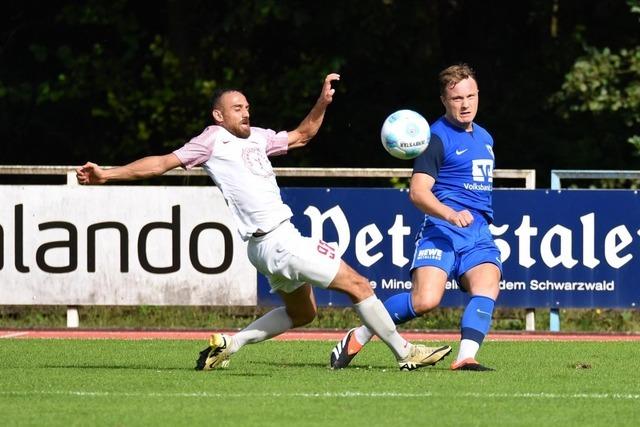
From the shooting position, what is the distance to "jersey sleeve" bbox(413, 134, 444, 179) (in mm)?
9703

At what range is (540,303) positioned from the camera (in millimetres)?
14352

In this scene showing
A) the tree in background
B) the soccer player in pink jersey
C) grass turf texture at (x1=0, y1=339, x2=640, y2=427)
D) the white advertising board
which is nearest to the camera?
grass turf texture at (x1=0, y1=339, x2=640, y2=427)

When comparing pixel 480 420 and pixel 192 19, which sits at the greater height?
pixel 192 19

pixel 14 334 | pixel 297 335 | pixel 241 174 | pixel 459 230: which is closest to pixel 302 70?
pixel 297 335

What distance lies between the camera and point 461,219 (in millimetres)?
9297

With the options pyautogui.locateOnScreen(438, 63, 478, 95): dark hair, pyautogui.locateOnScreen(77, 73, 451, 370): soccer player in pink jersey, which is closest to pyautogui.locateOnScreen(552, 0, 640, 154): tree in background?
pyautogui.locateOnScreen(438, 63, 478, 95): dark hair

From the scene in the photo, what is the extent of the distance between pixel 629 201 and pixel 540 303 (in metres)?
1.28

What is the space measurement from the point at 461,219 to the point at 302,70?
468 inches

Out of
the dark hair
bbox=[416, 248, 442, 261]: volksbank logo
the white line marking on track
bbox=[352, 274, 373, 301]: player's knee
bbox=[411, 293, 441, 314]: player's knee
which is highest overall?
the dark hair

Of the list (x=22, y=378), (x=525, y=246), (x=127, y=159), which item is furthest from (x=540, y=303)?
(x=127, y=159)

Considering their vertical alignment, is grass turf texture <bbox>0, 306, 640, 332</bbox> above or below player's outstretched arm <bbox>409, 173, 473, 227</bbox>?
below

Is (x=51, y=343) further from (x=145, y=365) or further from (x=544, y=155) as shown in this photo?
(x=544, y=155)

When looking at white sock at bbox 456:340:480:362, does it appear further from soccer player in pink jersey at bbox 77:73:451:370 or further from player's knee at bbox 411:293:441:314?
player's knee at bbox 411:293:441:314

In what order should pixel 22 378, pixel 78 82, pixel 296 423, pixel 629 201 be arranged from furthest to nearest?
pixel 78 82 < pixel 629 201 < pixel 22 378 < pixel 296 423
